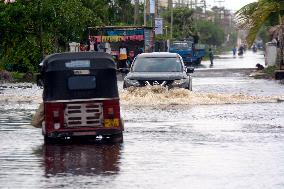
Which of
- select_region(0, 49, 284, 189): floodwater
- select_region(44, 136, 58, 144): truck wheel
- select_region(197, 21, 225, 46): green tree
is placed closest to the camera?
→ select_region(0, 49, 284, 189): floodwater

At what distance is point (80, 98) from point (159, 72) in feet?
42.8

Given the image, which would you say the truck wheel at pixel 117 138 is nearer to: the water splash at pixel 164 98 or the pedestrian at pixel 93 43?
the water splash at pixel 164 98

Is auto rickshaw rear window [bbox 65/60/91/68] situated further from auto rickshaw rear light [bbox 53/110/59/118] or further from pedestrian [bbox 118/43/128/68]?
pedestrian [bbox 118/43/128/68]

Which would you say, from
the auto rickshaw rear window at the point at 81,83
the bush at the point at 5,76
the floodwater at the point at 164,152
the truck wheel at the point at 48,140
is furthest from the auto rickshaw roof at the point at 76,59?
the bush at the point at 5,76

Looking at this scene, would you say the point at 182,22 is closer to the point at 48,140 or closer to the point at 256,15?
the point at 256,15

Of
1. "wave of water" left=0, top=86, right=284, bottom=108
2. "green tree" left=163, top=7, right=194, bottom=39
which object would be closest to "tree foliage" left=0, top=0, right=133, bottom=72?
"wave of water" left=0, top=86, right=284, bottom=108

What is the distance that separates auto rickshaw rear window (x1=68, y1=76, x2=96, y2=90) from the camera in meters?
18.3

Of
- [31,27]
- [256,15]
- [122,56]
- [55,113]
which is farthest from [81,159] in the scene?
[122,56]

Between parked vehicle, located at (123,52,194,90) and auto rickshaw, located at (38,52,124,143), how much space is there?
1153cm

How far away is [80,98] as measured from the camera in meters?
18.2

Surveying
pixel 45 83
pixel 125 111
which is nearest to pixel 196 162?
pixel 45 83

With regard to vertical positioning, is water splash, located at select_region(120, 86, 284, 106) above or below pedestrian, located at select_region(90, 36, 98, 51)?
below

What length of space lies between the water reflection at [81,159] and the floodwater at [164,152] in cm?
2

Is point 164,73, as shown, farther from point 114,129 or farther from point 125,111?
point 114,129
